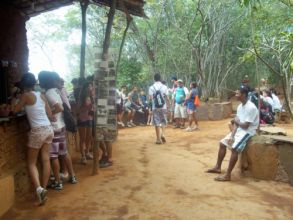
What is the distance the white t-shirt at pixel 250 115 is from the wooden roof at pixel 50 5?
318 centimetres

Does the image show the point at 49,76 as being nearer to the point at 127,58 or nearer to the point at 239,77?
the point at 127,58

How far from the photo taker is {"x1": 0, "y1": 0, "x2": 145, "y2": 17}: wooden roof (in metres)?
8.08

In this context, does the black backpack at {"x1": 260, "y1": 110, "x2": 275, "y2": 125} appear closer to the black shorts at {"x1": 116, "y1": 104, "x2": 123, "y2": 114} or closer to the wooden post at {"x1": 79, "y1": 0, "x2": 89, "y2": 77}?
the black shorts at {"x1": 116, "y1": 104, "x2": 123, "y2": 114}

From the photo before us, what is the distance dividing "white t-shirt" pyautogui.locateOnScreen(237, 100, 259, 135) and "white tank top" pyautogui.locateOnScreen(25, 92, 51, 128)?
120 inches

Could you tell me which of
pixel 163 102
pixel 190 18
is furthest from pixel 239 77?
pixel 163 102

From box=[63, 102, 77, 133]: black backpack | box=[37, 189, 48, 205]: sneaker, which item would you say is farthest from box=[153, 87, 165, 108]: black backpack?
box=[37, 189, 48, 205]: sneaker

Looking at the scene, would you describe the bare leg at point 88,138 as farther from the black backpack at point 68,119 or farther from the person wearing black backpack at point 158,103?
the person wearing black backpack at point 158,103

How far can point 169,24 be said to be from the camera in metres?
17.2

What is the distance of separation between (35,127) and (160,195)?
190 cm

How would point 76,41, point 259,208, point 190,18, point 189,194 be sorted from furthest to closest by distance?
point 76,41 < point 190,18 < point 189,194 < point 259,208

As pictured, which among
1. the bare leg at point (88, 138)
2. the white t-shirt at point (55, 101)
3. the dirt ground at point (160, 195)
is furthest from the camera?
the bare leg at point (88, 138)

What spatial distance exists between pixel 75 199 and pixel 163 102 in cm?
496

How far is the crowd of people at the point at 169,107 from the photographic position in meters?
12.4

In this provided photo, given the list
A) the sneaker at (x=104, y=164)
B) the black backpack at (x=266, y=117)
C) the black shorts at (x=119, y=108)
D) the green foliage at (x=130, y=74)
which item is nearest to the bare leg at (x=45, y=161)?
the sneaker at (x=104, y=164)
